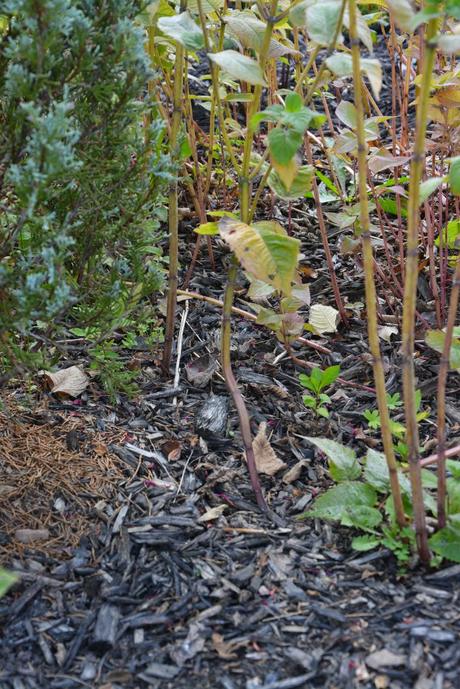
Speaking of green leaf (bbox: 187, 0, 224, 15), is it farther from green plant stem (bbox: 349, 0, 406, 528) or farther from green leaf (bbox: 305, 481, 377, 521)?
green leaf (bbox: 305, 481, 377, 521)

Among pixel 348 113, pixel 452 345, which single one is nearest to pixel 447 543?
pixel 452 345

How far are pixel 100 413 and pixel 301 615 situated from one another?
0.92 meters

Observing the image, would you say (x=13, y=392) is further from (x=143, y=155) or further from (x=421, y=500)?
(x=421, y=500)

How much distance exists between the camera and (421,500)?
1.58 m

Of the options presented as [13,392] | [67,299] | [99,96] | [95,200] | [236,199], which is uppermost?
[99,96]

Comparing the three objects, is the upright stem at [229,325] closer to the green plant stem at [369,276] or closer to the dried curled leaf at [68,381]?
the green plant stem at [369,276]

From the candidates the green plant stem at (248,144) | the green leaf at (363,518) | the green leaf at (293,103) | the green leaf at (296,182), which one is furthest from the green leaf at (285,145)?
the green leaf at (363,518)

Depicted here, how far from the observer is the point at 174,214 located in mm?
2287

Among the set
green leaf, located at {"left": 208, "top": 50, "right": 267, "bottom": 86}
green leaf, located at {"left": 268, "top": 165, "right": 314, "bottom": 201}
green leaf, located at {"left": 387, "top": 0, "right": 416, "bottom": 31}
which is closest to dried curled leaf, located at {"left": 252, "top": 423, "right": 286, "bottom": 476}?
green leaf, located at {"left": 268, "top": 165, "right": 314, "bottom": 201}

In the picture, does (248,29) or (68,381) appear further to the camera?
(68,381)

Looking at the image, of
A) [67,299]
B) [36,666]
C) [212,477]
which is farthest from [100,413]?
[36,666]

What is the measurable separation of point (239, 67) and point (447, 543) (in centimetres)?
109

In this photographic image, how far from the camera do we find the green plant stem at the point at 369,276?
1.46m

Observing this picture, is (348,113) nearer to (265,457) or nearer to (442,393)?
(442,393)
